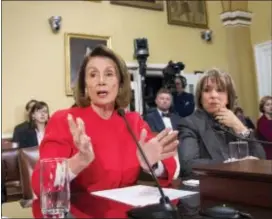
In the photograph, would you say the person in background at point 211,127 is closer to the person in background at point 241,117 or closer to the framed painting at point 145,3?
the person in background at point 241,117

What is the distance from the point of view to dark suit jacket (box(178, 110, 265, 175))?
1562 millimetres

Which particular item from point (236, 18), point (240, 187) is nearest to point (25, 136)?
point (240, 187)

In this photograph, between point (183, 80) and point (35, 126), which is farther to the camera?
point (183, 80)

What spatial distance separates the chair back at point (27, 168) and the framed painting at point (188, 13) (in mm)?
3970

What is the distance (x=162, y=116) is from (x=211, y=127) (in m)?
1.36

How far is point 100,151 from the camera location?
4.30 feet

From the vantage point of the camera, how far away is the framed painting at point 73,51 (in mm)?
4352

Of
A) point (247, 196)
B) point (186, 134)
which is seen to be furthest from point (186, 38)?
point (247, 196)

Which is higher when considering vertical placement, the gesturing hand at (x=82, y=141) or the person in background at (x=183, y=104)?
the person in background at (x=183, y=104)

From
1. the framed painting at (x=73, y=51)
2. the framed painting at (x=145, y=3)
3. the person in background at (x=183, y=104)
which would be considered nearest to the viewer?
the person in background at (x=183, y=104)

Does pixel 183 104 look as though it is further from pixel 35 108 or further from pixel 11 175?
pixel 11 175

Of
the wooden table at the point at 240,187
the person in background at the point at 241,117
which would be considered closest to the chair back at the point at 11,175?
the wooden table at the point at 240,187

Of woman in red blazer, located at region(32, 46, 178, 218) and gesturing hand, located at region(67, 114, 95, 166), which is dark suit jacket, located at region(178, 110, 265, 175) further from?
gesturing hand, located at region(67, 114, 95, 166)

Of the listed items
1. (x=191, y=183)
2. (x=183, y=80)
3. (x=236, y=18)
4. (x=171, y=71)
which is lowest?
(x=191, y=183)
